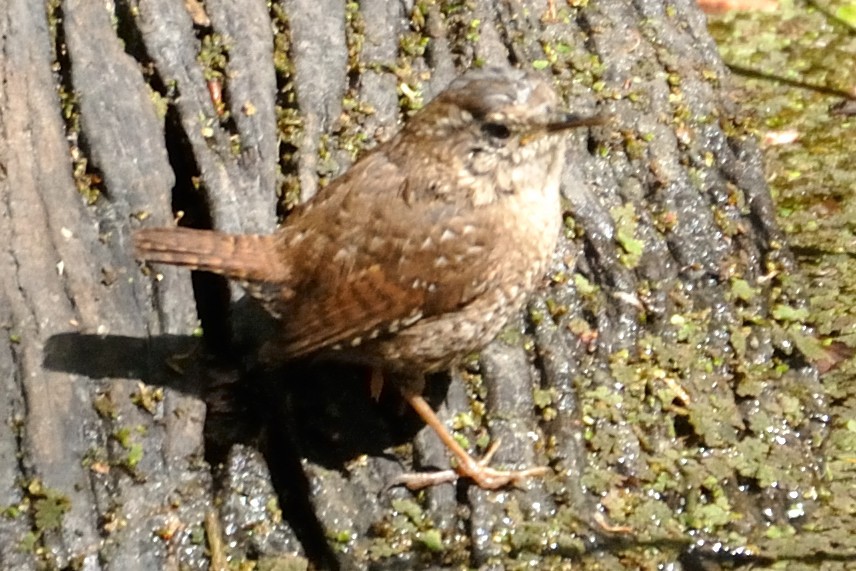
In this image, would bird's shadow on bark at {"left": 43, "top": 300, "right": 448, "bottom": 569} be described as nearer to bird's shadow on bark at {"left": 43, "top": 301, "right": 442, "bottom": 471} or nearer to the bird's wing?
bird's shadow on bark at {"left": 43, "top": 301, "right": 442, "bottom": 471}

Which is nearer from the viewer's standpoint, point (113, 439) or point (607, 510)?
point (113, 439)

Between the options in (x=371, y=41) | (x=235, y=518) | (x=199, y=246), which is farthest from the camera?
(x=371, y=41)

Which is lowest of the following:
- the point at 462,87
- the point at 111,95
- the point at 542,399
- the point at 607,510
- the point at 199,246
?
the point at 607,510

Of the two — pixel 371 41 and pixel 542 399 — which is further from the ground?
pixel 371 41

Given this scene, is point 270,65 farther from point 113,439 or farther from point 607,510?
point 607,510

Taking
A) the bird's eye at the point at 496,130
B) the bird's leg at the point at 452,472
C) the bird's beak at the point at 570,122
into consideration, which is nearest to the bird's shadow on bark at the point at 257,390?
the bird's leg at the point at 452,472

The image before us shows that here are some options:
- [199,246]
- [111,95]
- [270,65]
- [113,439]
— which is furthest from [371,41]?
[113,439]

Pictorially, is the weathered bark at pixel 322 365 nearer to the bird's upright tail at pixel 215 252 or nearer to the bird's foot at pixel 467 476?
the bird's foot at pixel 467 476

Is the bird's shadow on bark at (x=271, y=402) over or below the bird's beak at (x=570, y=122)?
below
